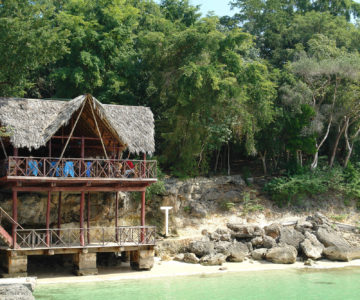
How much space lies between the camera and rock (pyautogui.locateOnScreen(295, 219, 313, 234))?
25.4 metres

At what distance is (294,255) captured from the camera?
2272 centimetres

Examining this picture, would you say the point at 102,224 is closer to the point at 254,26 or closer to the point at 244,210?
the point at 244,210

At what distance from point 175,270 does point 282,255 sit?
478cm

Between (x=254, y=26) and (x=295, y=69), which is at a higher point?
(x=254, y=26)

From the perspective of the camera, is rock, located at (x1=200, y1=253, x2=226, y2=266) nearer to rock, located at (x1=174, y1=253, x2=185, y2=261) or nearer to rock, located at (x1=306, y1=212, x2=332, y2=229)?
rock, located at (x1=174, y1=253, x2=185, y2=261)

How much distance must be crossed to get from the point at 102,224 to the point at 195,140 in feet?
21.4

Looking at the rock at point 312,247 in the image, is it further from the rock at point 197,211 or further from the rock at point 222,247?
the rock at point 197,211

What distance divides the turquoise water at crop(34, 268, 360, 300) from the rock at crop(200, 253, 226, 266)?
135 centimetres

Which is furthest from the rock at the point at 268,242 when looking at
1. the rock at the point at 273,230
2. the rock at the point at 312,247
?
the rock at the point at 312,247

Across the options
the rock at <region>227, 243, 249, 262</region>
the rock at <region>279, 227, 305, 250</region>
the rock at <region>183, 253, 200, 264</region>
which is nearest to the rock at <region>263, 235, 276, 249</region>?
the rock at <region>279, 227, 305, 250</region>

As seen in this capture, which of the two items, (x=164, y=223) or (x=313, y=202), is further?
(x=313, y=202)

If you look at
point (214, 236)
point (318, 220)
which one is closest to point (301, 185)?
point (318, 220)

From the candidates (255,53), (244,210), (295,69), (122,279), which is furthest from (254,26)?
(122,279)

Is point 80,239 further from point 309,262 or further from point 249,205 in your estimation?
point 249,205
